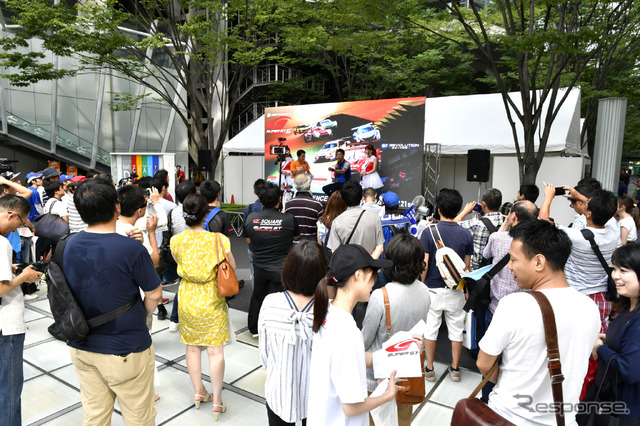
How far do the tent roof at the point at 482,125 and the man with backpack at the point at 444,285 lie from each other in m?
7.81

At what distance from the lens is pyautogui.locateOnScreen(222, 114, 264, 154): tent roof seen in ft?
48.0

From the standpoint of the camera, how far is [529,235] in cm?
175

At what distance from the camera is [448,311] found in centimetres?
366

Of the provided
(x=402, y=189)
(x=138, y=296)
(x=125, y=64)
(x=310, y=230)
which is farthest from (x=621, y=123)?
(x=125, y=64)

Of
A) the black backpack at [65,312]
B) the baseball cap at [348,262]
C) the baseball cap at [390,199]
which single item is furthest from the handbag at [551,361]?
the baseball cap at [390,199]

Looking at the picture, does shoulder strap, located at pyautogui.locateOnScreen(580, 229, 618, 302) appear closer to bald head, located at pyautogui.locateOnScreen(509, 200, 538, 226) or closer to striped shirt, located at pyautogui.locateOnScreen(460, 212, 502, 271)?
bald head, located at pyautogui.locateOnScreen(509, 200, 538, 226)

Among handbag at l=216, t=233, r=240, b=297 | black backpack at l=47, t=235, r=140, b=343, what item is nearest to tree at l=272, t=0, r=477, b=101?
handbag at l=216, t=233, r=240, b=297

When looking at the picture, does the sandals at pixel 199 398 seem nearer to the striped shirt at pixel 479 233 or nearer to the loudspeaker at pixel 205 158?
the striped shirt at pixel 479 233

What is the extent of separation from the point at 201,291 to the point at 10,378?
122 centimetres

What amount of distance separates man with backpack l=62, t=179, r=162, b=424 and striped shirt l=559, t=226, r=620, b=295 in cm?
307

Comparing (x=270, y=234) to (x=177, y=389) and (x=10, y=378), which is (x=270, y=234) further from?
(x=10, y=378)

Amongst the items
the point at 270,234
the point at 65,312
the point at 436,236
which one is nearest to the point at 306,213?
the point at 270,234

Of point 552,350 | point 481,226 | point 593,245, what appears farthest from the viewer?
point 481,226

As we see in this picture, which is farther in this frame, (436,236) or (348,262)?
(436,236)
